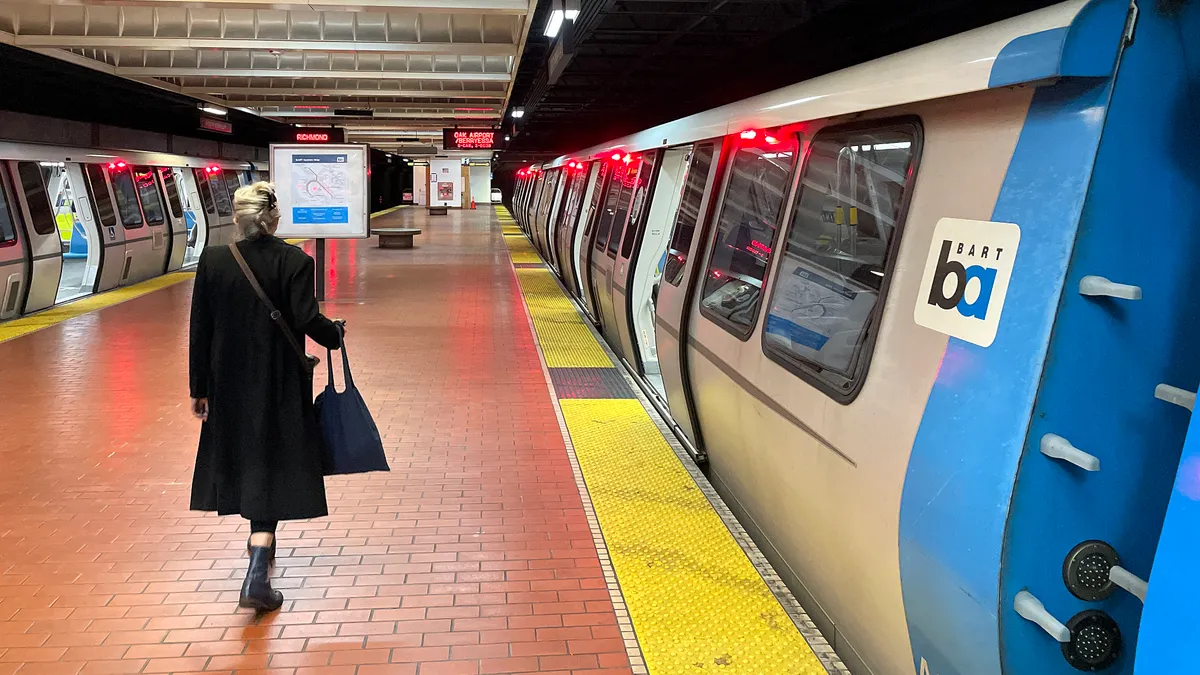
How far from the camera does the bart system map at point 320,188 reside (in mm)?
11133

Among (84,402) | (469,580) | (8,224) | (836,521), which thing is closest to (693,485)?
(469,580)

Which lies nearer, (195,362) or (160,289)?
(195,362)

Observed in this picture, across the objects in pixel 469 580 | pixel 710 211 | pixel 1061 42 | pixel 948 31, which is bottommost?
pixel 469 580

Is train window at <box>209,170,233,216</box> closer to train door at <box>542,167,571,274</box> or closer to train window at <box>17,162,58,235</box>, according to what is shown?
train door at <box>542,167,571,274</box>

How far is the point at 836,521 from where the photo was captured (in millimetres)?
2996

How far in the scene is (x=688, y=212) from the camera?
19.0ft

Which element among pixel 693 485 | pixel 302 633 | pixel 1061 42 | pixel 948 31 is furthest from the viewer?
pixel 948 31

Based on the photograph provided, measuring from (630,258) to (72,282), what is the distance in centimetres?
1143

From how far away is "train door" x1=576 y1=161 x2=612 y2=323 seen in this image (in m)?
10.0

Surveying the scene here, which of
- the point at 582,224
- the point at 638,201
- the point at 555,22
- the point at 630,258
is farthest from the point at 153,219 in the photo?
the point at 630,258

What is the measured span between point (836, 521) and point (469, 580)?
1683mm

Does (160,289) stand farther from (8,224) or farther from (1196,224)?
(1196,224)

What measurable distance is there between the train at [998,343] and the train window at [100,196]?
12241 millimetres

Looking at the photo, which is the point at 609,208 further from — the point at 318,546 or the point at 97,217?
the point at 97,217
